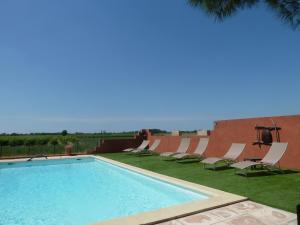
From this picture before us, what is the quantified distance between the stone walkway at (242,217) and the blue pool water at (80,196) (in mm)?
1590

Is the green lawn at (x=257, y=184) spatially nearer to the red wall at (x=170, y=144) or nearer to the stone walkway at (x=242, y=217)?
the stone walkway at (x=242, y=217)

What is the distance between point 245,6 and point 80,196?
6796 millimetres

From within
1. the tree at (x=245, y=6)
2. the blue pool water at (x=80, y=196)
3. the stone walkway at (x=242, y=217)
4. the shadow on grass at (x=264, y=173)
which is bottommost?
the blue pool water at (x=80, y=196)

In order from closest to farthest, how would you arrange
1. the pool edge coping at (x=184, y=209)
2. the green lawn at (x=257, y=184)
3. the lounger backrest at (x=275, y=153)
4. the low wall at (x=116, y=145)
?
the pool edge coping at (x=184, y=209)
the green lawn at (x=257, y=184)
the lounger backrest at (x=275, y=153)
the low wall at (x=116, y=145)

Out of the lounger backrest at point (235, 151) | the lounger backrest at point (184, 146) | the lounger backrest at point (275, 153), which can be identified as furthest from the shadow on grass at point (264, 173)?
the lounger backrest at point (184, 146)

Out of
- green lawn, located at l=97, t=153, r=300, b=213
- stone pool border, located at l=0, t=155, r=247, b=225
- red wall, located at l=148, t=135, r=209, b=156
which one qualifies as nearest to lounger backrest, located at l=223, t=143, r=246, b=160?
green lawn, located at l=97, t=153, r=300, b=213

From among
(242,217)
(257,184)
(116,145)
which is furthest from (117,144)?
(242,217)

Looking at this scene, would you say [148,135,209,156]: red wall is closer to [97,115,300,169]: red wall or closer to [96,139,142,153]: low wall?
A: [97,115,300,169]: red wall

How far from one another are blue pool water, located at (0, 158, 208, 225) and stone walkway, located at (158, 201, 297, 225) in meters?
1.59

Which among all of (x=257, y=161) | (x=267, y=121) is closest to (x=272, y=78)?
(x=267, y=121)

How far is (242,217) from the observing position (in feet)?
16.4

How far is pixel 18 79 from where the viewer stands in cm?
2231

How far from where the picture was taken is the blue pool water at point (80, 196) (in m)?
6.75

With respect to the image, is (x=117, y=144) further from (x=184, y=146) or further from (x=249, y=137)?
(x=249, y=137)
